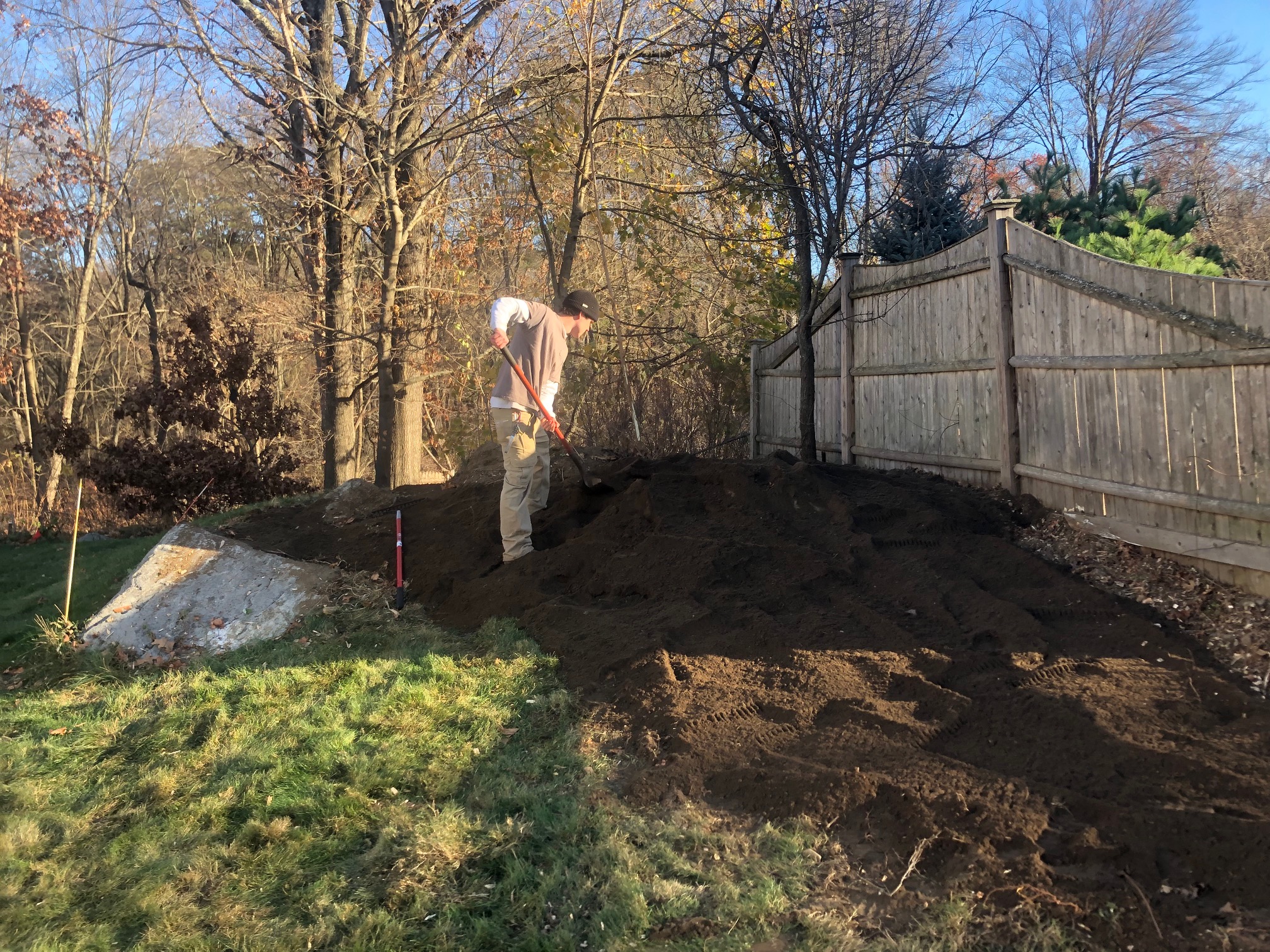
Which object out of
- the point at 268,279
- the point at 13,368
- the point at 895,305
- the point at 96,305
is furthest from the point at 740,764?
the point at 96,305

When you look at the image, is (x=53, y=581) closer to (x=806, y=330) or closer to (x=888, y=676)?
(x=806, y=330)

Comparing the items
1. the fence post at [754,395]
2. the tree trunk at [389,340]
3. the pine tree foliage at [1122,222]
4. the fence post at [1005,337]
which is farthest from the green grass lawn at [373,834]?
the fence post at [754,395]

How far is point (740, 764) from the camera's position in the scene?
11.5ft

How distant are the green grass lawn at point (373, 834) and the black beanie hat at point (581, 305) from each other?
2838mm

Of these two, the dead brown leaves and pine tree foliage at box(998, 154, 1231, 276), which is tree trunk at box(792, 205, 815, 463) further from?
the dead brown leaves

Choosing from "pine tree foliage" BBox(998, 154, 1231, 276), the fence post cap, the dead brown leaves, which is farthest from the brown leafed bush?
"pine tree foliage" BBox(998, 154, 1231, 276)

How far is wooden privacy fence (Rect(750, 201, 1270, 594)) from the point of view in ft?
16.5

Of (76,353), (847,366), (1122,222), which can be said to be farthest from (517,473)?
(76,353)

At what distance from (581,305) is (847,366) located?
13.7ft

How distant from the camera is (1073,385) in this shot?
21.0 feet

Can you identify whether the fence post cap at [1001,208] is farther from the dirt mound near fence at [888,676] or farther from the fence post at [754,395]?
the fence post at [754,395]

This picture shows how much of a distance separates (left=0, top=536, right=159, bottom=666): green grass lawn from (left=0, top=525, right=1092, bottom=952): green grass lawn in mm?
2793

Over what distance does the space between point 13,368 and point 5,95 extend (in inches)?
264

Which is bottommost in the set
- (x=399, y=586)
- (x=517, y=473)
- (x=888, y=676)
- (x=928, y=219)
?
(x=888, y=676)
